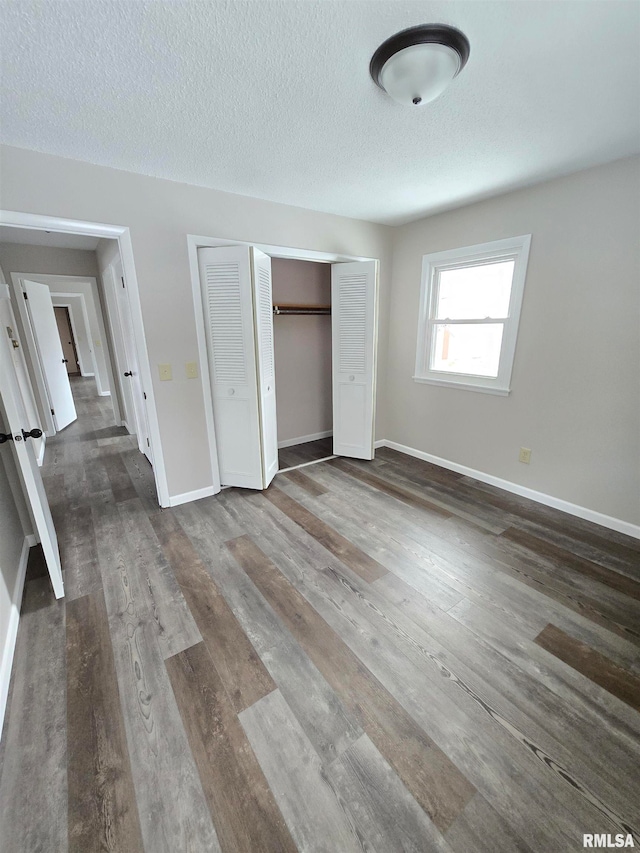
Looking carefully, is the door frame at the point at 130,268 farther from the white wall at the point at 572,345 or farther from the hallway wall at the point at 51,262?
the white wall at the point at 572,345

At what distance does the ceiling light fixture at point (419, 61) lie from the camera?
48.7 inches

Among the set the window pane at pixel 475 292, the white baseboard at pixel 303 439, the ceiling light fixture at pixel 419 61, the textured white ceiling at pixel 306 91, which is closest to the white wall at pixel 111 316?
the textured white ceiling at pixel 306 91

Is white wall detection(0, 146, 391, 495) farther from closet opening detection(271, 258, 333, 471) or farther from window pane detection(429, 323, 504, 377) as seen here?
window pane detection(429, 323, 504, 377)

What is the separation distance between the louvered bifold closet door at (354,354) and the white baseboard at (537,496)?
2.26ft

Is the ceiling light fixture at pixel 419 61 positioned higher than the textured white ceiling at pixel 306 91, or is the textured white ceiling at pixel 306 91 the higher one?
the textured white ceiling at pixel 306 91

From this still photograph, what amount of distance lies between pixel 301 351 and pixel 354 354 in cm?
90

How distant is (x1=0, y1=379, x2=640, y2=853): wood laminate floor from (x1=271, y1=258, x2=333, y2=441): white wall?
1966 millimetres

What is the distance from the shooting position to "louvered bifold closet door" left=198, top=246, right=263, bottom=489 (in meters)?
2.67

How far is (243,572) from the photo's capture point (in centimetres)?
215

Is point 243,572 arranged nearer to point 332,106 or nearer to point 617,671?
point 617,671

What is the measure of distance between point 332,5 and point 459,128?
3.34 ft

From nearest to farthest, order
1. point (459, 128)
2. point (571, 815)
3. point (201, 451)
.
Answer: point (571, 815), point (459, 128), point (201, 451)

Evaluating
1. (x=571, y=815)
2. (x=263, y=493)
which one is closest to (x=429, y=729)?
(x=571, y=815)

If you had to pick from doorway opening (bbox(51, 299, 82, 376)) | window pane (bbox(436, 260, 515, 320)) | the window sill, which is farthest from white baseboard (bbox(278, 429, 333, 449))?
doorway opening (bbox(51, 299, 82, 376))
